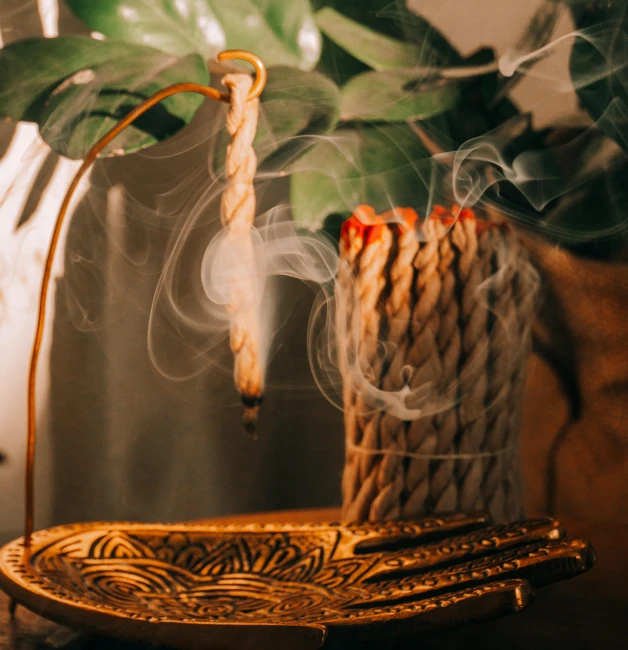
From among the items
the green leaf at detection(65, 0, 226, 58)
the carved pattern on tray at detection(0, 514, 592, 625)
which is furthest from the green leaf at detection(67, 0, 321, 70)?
the carved pattern on tray at detection(0, 514, 592, 625)

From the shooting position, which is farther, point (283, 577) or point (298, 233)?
point (298, 233)

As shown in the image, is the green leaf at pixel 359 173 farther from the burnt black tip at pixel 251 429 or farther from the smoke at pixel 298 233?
the burnt black tip at pixel 251 429

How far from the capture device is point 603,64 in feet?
2.08

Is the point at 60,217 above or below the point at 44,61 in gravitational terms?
below

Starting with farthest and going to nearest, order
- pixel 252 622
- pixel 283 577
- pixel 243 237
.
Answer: pixel 243 237, pixel 283 577, pixel 252 622

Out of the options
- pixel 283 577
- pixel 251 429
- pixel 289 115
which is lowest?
pixel 283 577

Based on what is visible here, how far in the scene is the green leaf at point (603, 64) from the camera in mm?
632

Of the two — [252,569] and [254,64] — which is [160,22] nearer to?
[254,64]

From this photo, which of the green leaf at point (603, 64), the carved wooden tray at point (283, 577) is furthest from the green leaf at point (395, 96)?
the carved wooden tray at point (283, 577)

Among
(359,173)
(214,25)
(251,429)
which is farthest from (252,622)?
(214,25)

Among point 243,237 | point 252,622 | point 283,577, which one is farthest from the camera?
point 243,237

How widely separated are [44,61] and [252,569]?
0.52 metres

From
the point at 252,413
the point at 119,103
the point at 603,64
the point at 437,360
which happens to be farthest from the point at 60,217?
the point at 603,64

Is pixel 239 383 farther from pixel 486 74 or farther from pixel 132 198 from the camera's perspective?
pixel 486 74
